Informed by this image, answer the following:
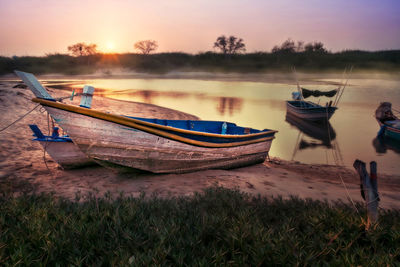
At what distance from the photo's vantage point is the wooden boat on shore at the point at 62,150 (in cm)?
660

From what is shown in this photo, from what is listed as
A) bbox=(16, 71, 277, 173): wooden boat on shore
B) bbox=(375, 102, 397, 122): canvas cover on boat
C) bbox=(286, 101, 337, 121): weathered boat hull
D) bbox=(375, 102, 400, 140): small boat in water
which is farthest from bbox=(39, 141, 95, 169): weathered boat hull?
bbox=(286, 101, 337, 121): weathered boat hull

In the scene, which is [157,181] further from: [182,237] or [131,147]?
[182,237]

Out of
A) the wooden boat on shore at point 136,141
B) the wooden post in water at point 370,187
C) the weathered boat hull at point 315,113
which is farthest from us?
the weathered boat hull at point 315,113

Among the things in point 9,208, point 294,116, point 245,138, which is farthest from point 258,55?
A: point 9,208

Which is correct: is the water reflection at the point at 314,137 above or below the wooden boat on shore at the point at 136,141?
below

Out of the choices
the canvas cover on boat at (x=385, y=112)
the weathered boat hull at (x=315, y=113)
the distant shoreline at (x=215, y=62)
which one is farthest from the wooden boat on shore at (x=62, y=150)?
the distant shoreline at (x=215, y=62)

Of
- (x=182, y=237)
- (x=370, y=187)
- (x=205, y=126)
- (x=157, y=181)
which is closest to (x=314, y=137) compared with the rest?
(x=205, y=126)

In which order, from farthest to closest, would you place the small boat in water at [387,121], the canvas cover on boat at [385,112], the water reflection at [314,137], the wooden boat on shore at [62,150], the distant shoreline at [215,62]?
the distant shoreline at [215,62], the canvas cover on boat at [385,112], the small boat in water at [387,121], the water reflection at [314,137], the wooden boat on shore at [62,150]

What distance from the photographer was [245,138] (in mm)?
7828

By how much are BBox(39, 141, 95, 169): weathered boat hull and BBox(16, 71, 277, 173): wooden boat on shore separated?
124cm

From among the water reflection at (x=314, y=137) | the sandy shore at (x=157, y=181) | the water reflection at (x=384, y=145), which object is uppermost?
the sandy shore at (x=157, y=181)

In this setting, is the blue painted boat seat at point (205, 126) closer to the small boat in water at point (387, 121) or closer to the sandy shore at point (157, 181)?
the sandy shore at point (157, 181)

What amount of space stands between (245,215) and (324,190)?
3.92m

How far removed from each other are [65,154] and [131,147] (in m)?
2.28
